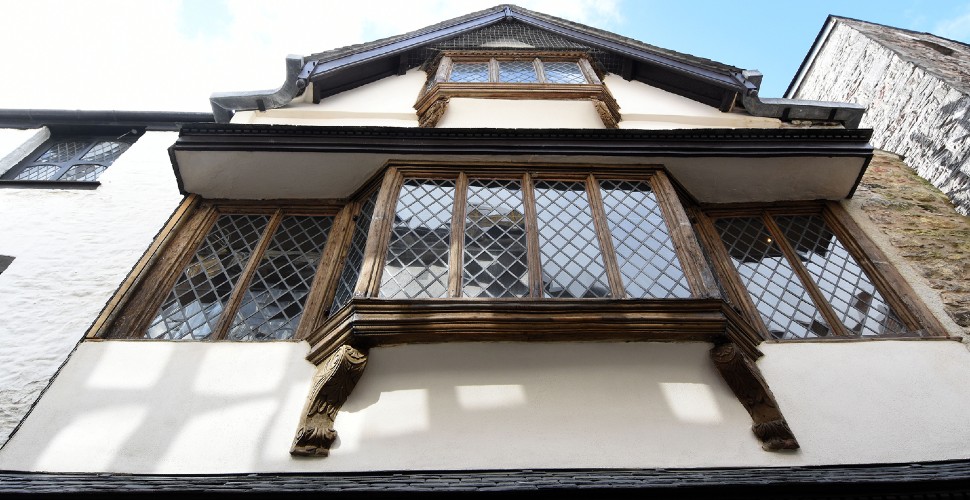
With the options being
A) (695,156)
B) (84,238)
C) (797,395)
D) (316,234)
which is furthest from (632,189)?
(84,238)

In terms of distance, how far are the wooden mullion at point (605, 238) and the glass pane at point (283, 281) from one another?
2110mm

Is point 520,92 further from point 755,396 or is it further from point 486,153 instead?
point 755,396

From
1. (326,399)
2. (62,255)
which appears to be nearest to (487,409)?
(326,399)

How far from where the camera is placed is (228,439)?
3.18 metres

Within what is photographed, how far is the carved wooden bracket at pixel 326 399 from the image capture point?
10.2ft

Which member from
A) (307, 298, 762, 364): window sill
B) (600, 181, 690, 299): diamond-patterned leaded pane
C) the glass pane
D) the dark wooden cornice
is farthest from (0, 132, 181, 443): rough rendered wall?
(600, 181, 690, 299): diamond-patterned leaded pane

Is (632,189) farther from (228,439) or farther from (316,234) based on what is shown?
(228,439)

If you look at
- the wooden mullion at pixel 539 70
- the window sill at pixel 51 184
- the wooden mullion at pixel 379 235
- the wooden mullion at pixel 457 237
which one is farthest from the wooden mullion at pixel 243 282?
the wooden mullion at pixel 539 70

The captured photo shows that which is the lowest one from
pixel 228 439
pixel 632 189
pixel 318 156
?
pixel 228 439

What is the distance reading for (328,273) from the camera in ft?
14.8

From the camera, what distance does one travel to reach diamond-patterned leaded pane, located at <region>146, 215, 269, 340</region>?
4109mm

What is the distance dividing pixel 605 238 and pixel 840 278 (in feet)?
6.17

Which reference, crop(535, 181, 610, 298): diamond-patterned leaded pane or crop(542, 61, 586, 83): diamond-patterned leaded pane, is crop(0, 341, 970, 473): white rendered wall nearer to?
crop(535, 181, 610, 298): diamond-patterned leaded pane

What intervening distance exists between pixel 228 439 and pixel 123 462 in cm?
50
